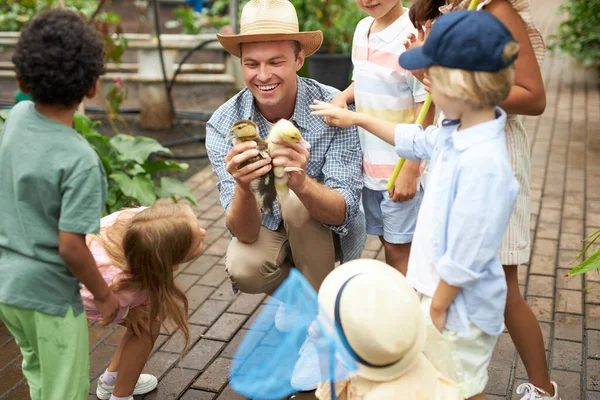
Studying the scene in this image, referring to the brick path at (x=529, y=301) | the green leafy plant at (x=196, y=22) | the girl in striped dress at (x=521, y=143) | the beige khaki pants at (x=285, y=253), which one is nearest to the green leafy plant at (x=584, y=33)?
the brick path at (x=529, y=301)

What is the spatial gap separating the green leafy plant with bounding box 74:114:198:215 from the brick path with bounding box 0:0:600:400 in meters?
0.42

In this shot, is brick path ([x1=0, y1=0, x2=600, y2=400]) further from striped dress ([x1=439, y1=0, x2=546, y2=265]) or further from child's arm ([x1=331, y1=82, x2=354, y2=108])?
child's arm ([x1=331, y1=82, x2=354, y2=108])

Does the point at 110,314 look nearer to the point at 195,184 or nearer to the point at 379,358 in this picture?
the point at 379,358

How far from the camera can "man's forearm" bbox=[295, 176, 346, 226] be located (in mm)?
2760

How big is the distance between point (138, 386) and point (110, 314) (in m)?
0.76

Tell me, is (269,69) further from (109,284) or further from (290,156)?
(109,284)

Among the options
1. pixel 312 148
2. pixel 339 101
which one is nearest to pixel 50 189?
pixel 312 148

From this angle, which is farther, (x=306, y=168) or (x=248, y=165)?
(x=306, y=168)

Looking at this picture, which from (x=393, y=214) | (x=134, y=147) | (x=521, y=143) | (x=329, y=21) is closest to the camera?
(x=521, y=143)

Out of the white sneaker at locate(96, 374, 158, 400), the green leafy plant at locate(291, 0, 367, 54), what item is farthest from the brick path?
the green leafy plant at locate(291, 0, 367, 54)

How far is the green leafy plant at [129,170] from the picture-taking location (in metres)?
4.45

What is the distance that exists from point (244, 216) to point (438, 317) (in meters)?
1.01

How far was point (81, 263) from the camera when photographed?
7.02 feet

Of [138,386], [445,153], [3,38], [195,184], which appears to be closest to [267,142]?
[445,153]
